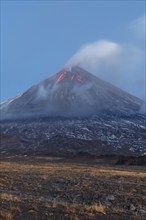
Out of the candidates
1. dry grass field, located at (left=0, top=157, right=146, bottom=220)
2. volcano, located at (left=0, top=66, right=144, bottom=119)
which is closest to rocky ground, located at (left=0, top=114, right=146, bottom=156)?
volcano, located at (left=0, top=66, right=144, bottom=119)

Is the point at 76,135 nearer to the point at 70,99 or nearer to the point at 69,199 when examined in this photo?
the point at 70,99

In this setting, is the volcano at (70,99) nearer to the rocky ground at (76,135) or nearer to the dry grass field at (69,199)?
the rocky ground at (76,135)

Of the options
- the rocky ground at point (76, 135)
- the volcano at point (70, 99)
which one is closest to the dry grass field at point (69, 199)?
the rocky ground at point (76, 135)

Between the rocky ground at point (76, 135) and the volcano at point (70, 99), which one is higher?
the volcano at point (70, 99)

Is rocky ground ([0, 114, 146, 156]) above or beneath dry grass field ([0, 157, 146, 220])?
above

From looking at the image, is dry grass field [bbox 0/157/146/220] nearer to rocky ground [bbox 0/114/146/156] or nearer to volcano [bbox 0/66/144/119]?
rocky ground [bbox 0/114/146/156]

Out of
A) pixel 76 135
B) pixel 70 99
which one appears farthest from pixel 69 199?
pixel 70 99

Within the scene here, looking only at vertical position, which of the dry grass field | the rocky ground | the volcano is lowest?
the dry grass field

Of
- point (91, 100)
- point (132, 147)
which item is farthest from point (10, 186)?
point (91, 100)

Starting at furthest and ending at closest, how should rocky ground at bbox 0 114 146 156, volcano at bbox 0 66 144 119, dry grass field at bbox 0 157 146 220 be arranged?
volcano at bbox 0 66 144 119 → rocky ground at bbox 0 114 146 156 → dry grass field at bbox 0 157 146 220

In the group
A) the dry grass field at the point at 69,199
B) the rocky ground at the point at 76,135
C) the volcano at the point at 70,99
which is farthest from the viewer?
the volcano at the point at 70,99
